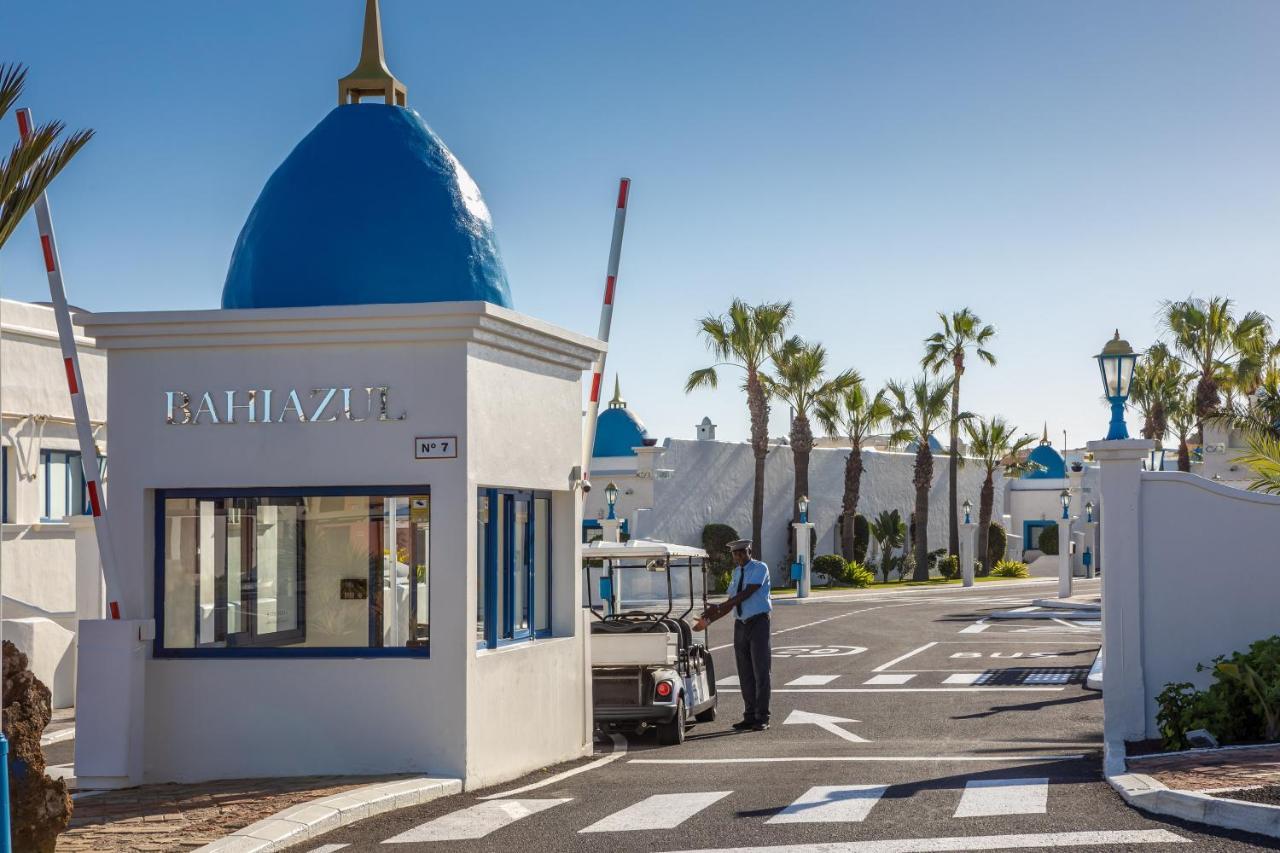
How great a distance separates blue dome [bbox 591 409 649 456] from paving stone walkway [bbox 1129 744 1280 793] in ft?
127

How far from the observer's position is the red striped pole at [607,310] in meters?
13.2

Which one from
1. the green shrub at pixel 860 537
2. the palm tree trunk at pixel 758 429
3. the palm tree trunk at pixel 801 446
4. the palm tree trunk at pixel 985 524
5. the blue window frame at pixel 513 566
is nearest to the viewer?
the blue window frame at pixel 513 566

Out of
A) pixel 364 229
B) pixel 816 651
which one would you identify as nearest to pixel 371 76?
pixel 364 229


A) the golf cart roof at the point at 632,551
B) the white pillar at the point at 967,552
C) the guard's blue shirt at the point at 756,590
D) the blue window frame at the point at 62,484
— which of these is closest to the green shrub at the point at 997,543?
the white pillar at the point at 967,552

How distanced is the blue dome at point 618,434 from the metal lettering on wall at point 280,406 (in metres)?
38.1

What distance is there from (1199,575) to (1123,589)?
0.60 metres

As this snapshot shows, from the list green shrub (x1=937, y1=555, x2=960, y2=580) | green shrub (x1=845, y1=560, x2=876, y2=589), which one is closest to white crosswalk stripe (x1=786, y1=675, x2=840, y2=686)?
green shrub (x1=845, y1=560, x2=876, y2=589)

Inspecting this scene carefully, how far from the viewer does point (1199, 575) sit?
39.5ft

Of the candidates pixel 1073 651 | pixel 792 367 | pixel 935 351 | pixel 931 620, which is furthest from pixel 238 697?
pixel 935 351

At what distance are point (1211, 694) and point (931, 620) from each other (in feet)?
77.6

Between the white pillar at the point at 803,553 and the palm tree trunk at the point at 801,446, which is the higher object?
the palm tree trunk at the point at 801,446

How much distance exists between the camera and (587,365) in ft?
42.8

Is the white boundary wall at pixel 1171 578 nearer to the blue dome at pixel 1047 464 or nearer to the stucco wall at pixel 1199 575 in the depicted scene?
the stucco wall at pixel 1199 575

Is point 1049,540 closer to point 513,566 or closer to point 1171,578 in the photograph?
point 1171,578
